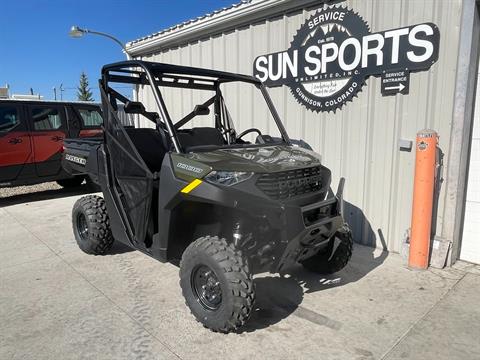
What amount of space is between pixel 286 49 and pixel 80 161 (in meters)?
3.13

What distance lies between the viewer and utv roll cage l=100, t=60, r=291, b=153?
126 inches

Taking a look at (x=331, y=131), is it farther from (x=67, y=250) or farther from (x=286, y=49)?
(x=67, y=250)

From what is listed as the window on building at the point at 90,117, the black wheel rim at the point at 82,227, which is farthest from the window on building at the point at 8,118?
the black wheel rim at the point at 82,227

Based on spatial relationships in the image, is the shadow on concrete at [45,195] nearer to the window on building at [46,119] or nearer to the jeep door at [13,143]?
the jeep door at [13,143]

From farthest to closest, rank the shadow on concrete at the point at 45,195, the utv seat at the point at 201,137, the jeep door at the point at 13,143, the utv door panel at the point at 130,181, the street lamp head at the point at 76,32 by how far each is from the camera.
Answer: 1. the street lamp head at the point at 76,32
2. the shadow on concrete at the point at 45,195
3. the jeep door at the point at 13,143
4. the utv seat at the point at 201,137
5. the utv door panel at the point at 130,181

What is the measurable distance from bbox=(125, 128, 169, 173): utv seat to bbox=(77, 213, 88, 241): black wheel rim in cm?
137

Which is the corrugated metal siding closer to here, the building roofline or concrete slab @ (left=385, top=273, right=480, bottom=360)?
the building roofline

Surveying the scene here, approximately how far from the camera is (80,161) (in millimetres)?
4508

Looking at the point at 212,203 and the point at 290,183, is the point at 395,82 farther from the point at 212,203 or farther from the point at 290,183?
the point at 212,203

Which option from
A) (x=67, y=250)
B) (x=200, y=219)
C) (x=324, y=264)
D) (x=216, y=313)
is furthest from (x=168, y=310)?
→ (x=67, y=250)

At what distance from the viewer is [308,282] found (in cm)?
377

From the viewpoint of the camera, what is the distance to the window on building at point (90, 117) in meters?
8.52

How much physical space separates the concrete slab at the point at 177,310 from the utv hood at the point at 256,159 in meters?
1.25

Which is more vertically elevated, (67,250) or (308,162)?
(308,162)
